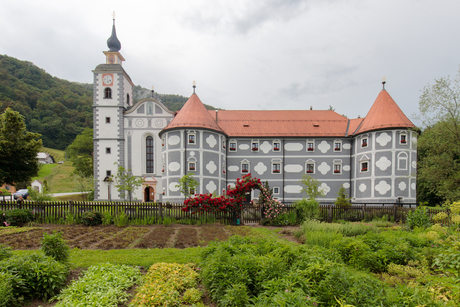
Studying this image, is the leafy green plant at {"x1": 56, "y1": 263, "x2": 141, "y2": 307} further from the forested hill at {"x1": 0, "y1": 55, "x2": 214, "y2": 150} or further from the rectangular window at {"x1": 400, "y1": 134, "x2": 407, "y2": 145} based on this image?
the forested hill at {"x1": 0, "y1": 55, "x2": 214, "y2": 150}

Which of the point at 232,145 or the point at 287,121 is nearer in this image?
the point at 232,145

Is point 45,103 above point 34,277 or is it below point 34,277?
above

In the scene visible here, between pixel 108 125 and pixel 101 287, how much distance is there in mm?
32630

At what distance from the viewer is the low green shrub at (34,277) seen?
4.53 meters

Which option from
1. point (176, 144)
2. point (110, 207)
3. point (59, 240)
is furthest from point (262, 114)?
point (59, 240)

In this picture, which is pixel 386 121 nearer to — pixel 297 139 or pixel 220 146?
pixel 297 139

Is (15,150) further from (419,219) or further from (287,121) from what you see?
(419,219)

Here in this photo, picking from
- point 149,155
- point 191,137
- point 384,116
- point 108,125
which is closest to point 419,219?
point 384,116

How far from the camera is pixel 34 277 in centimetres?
471

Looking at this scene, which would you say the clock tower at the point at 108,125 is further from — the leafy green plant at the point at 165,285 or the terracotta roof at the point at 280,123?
the leafy green plant at the point at 165,285

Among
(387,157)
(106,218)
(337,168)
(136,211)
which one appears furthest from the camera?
(337,168)

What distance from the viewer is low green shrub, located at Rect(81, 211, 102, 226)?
14.0m

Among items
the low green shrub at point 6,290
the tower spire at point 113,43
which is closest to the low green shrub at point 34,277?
the low green shrub at point 6,290

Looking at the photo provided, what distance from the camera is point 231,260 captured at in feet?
16.4
